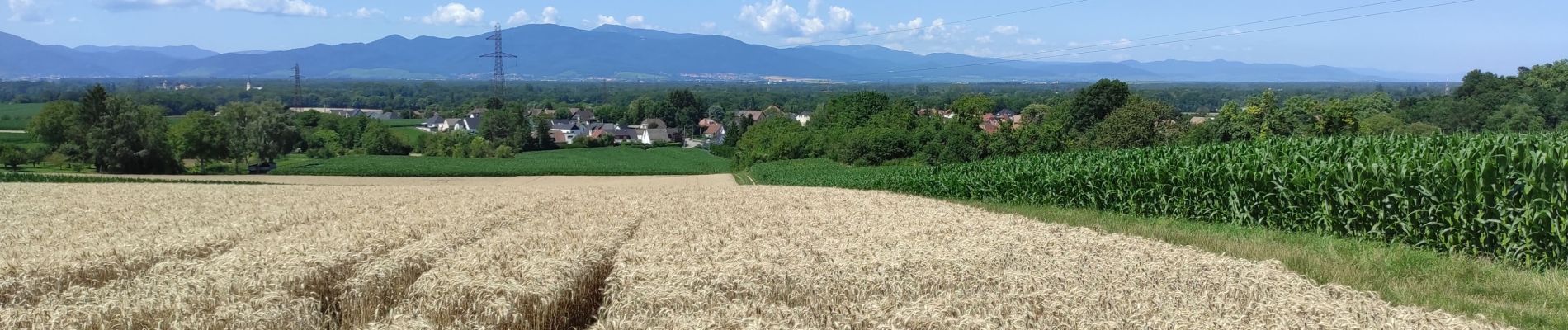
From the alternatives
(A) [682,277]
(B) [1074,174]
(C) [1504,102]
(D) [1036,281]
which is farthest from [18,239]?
(C) [1504,102]

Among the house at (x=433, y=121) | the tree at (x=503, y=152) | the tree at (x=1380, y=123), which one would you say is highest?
the tree at (x=1380, y=123)

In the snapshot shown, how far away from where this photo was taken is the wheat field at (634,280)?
544cm

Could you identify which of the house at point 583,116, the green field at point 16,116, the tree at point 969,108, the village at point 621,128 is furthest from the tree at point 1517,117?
the house at point 583,116

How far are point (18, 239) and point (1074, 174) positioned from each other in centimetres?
2033

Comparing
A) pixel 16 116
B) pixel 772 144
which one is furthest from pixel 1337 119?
pixel 16 116

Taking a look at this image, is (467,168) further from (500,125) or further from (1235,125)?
(1235,125)

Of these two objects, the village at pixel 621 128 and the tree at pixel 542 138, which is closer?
the tree at pixel 542 138

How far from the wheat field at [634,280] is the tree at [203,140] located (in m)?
76.6

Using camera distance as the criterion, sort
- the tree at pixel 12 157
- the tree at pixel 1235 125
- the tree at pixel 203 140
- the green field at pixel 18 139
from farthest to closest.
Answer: the green field at pixel 18 139 → the tree at pixel 203 140 → the tree at pixel 12 157 → the tree at pixel 1235 125

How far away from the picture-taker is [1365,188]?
13781 mm

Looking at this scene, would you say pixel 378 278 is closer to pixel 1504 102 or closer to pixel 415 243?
pixel 415 243

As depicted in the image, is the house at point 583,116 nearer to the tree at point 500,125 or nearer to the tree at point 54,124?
the tree at point 500,125

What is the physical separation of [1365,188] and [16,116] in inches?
7288

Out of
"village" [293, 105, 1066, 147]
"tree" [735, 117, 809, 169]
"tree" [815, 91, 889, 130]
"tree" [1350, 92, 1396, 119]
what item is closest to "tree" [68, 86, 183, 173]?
"tree" [735, 117, 809, 169]
